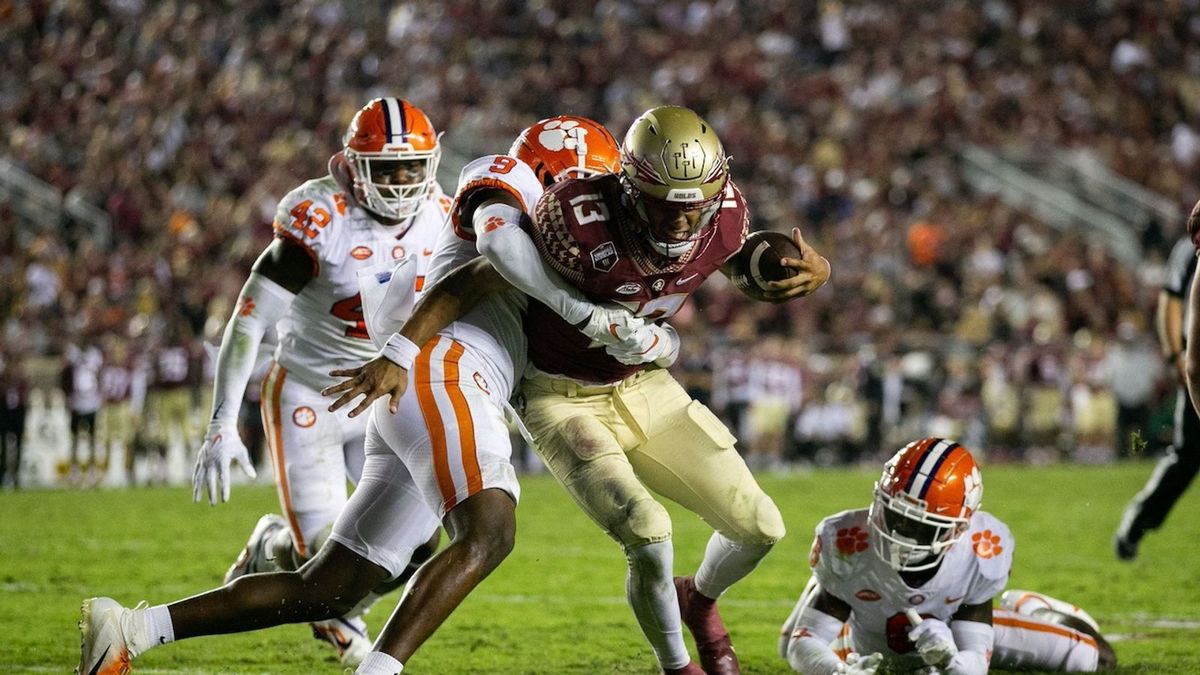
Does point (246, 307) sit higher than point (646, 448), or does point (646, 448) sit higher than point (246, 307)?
point (246, 307)

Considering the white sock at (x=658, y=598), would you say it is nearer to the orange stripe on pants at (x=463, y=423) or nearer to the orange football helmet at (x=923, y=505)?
the orange stripe on pants at (x=463, y=423)

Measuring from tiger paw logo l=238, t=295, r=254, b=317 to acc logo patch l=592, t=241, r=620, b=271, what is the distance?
1.57 meters

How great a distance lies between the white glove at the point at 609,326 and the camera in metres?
4.07

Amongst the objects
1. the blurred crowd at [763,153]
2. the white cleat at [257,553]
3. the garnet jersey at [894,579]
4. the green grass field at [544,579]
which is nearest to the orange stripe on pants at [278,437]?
the white cleat at [257,553]

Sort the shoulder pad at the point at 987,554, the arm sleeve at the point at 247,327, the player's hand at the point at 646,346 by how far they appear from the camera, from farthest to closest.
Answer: the arm sleeve at the point at 247,327
the shoulder pad at the point at 987,554
the player's hand at the point at 646,346

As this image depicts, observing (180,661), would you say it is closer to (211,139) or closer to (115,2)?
(211,139)

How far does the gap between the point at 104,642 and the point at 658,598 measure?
1453 millimetres

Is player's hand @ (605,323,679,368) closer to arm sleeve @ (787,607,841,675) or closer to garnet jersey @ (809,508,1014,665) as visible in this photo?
garnet jersey @ (809,508,1014,665)

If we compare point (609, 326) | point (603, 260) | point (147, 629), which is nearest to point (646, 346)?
point (609, 326)

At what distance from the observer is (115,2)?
19.9 m

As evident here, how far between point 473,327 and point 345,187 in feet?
4.53

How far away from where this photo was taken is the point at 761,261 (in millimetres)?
4285

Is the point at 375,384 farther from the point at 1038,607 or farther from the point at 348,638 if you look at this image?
the point at 1038,607

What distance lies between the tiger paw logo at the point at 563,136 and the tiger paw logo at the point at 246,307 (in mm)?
1159
